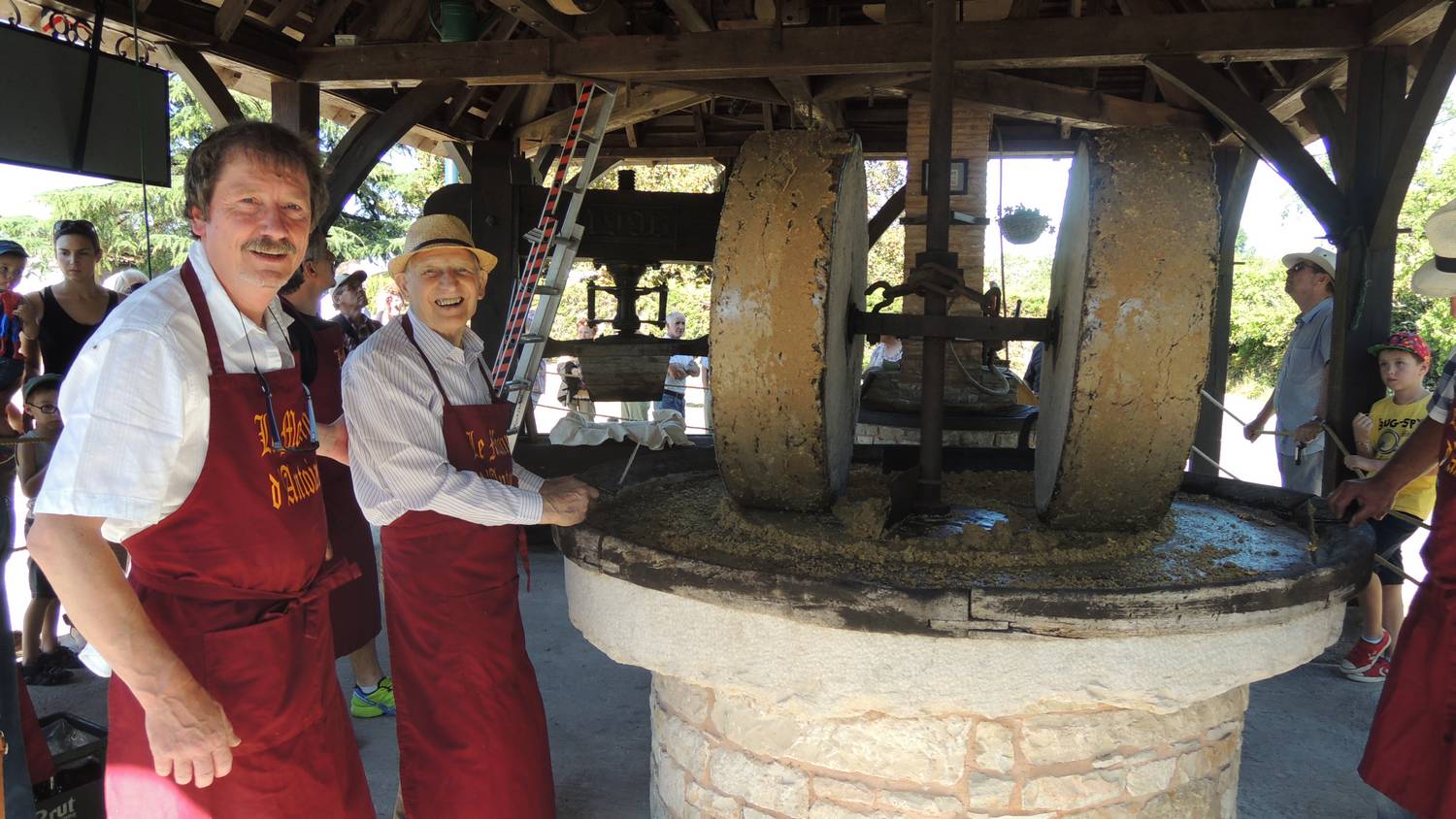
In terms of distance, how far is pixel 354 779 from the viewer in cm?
Answer: 197

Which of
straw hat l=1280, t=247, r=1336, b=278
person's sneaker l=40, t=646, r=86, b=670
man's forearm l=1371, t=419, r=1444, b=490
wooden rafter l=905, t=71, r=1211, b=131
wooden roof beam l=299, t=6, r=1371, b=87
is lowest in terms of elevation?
person's sneaker l=40, t=646, r=86, b=670

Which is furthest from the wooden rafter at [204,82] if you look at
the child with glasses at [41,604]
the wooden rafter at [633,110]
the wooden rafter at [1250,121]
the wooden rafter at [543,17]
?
the wooden rafter at [1250,121]

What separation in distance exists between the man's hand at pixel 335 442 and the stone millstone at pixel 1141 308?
1.84m

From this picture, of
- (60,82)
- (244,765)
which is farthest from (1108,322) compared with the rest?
(60,82)

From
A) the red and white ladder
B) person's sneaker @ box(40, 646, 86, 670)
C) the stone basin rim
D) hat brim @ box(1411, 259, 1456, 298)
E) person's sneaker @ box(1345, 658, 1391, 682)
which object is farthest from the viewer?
the red and white ladder

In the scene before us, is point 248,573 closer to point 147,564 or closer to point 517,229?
point 147,564

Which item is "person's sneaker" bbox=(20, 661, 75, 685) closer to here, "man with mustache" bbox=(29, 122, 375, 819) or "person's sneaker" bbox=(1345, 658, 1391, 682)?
"man with mustache" bbox=(29, 122, 375, 819)

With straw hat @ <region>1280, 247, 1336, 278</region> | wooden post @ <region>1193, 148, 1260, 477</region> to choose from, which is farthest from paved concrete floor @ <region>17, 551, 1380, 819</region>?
wooden post @ <region>1193, 148, 1260, 477</region>

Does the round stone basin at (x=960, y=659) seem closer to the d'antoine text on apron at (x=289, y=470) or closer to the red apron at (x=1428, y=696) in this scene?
the red apron at (x=1428, y=696)

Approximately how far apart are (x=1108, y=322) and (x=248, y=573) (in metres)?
1.83

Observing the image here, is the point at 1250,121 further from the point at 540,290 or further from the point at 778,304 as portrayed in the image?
the point at 778,304

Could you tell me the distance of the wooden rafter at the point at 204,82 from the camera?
5.02m

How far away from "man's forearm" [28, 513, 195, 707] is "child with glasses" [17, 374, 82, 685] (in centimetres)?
255

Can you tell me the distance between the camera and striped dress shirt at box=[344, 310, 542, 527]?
7.41 feet
